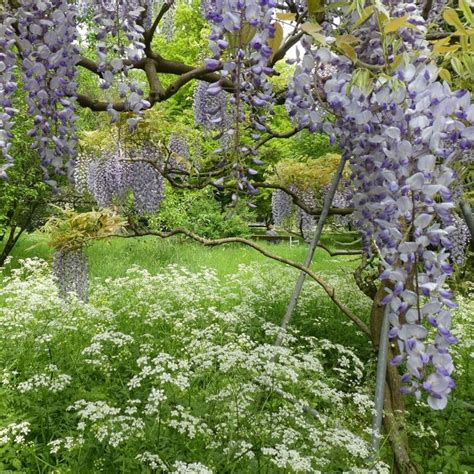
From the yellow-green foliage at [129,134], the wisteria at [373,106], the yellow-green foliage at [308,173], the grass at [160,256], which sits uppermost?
the wisteria at [373,106]

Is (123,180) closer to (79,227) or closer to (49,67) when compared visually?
(79,227)

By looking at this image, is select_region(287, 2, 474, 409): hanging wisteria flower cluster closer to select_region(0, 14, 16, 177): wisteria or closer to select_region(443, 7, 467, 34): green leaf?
select_region(443, 7, 467, 34): green leaf

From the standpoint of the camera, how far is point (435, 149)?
44.0 inches

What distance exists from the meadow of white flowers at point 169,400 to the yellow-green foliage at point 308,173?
1.69 m

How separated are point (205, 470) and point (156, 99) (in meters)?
1.55

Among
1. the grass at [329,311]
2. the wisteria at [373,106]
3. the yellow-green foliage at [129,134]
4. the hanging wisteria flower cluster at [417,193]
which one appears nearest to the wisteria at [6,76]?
the wisteria at [373,106]

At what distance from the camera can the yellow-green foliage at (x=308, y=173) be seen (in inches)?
196

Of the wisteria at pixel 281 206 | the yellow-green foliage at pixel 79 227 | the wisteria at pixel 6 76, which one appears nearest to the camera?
the wisteria at pixel 6 76

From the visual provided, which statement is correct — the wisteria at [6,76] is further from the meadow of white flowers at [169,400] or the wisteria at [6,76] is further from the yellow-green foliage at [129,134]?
the yellow-green foliage at [129,134]

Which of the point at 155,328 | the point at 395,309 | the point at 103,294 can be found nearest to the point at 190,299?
the point at 155,328

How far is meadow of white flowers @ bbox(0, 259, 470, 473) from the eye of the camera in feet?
6.53

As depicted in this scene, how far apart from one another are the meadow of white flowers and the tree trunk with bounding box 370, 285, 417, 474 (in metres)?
0.13

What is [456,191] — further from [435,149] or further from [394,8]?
[435,149]

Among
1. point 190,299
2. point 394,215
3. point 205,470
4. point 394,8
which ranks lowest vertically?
point 190,299
